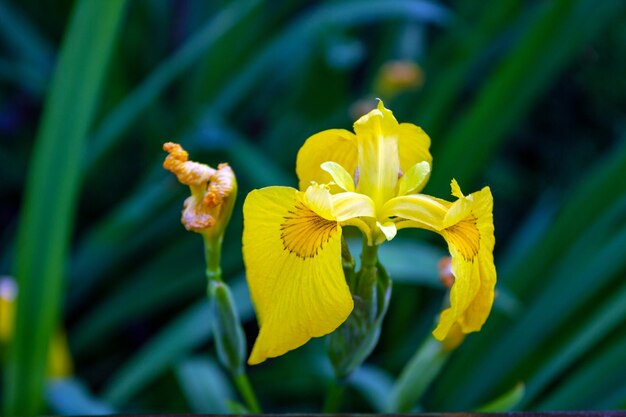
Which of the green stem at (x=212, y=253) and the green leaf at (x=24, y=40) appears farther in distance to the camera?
the green leaf at (x=24, y=40)

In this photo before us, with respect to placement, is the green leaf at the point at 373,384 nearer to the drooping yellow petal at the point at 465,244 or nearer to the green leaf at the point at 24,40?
the drooping yellow petal at the point at 465,244

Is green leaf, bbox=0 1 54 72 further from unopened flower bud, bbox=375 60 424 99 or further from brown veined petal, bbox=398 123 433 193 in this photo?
brown veined petal, bbox=398 123 433 193

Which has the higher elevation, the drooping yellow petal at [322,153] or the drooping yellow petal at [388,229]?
the drooping yellow petal at [322,153]

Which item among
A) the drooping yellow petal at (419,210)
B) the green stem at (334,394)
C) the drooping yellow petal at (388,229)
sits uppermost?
the drooping yellow petal at (419,210)

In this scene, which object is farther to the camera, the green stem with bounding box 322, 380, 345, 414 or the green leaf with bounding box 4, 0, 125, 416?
the green leaf with bounding box 4, 0, 125, 416

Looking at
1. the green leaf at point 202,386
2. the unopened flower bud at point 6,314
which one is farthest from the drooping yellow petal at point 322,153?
the unopened flower bud at point 6,314

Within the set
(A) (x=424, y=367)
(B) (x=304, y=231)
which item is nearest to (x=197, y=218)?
(B) (x=304, y=231)

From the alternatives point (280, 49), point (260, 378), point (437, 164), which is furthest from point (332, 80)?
point (260, 378)

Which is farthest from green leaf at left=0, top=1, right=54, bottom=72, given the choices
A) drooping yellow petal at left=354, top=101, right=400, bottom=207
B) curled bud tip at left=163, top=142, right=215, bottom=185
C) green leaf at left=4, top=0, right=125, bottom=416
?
drooping yellow petal at left=354, top=101, right=400, bottom=207
